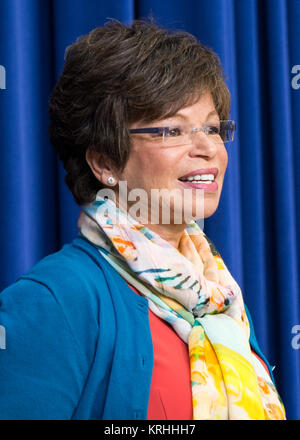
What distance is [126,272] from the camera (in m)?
1.01

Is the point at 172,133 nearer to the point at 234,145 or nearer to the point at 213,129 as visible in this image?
the point at 213,129

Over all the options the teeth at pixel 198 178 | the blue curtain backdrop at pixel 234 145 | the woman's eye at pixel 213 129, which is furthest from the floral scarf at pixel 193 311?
the blue curtain backdrop at pixel 234 145

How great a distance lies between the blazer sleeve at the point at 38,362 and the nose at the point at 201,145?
36cm

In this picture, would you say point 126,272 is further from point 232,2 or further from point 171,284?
point 232,2

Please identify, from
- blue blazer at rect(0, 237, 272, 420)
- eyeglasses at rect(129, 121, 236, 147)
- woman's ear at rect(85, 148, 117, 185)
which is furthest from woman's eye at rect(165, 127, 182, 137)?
blue blazer at rect(0, 237, 272, 420)

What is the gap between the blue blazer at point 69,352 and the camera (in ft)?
2.80

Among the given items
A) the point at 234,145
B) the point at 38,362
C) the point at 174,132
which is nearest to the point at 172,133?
the point at 174,132

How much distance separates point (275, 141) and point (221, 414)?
1.03 meters

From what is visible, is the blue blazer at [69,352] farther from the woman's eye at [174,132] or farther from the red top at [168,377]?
the woman's eye at [174,132]

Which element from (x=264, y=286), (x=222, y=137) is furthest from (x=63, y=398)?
(x=264, y=286)

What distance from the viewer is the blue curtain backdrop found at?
148cm

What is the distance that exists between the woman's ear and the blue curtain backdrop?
45cm

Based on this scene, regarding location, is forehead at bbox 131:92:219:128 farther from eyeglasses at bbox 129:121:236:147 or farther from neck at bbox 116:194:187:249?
neck at bbox 116:194:187:249

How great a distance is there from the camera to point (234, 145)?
1721 mm
